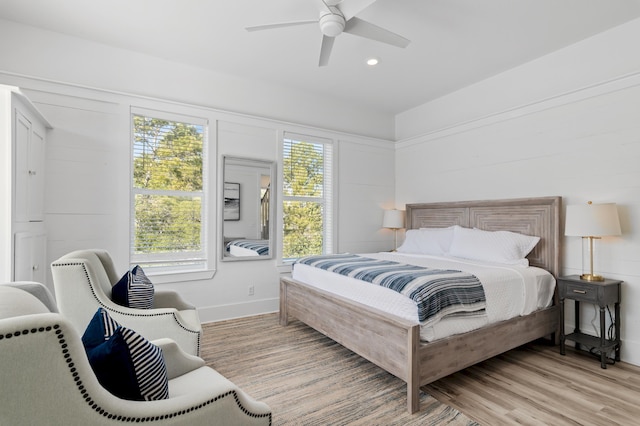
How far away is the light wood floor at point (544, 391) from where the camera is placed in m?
2.04

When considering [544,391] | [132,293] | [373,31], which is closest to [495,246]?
[544,391]

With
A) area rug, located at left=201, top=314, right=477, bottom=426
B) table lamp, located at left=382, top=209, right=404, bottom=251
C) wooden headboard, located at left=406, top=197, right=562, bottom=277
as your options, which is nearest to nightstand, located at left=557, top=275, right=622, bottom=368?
wooden headboard, located at left=406, top=197, right=562, bottom=277

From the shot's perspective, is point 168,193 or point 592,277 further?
point 168,193

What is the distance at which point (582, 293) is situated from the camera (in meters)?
2.83

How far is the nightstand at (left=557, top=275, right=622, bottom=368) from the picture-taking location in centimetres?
271

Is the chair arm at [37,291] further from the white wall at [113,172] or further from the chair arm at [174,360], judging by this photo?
the white wall at [113,172]

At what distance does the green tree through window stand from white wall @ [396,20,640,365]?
10.5 feet

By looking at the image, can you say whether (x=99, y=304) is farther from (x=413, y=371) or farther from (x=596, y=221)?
(x=596, y=221)

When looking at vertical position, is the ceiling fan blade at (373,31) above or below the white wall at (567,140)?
above

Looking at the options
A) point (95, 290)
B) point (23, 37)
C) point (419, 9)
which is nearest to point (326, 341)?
point (95, 290)

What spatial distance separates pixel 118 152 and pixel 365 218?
3263 millimetres

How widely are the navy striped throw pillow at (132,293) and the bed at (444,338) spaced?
1466 millimetres

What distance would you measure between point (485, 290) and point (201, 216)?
3.00m

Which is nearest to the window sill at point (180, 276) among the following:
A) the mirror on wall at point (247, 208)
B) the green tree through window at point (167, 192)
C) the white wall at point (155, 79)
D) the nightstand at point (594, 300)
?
the green tree through window at point (167, 192)
